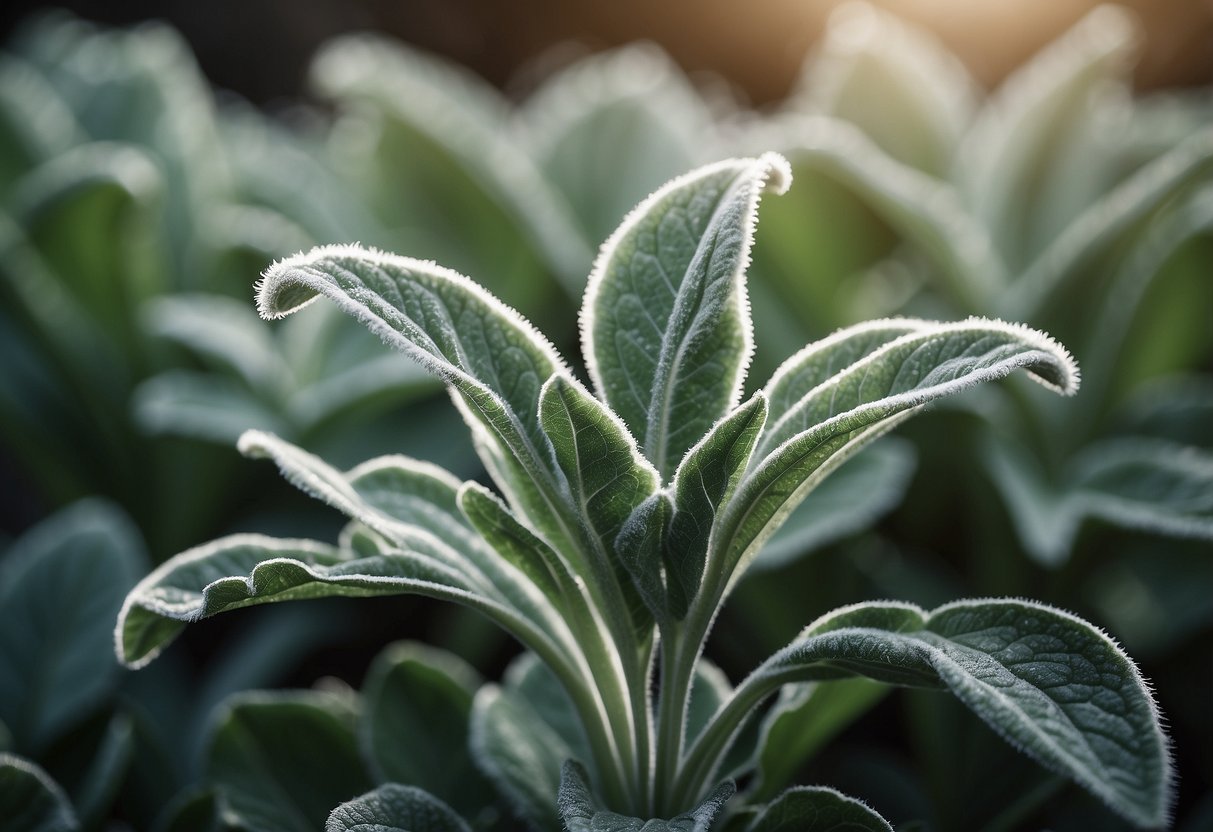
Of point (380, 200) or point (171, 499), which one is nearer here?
point (171, 499)

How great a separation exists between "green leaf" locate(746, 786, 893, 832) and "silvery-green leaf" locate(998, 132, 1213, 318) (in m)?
0.73

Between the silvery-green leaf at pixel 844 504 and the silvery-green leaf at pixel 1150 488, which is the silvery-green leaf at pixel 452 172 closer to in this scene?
the silvery-green leaf at pixel 844 504

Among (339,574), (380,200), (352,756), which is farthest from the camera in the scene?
(380,200)

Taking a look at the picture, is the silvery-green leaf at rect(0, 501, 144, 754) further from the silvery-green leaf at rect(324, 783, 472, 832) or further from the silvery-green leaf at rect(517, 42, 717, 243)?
the silvery-green leaf at rect(517, 42, 717, 243)

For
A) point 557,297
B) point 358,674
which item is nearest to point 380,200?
point 557,297

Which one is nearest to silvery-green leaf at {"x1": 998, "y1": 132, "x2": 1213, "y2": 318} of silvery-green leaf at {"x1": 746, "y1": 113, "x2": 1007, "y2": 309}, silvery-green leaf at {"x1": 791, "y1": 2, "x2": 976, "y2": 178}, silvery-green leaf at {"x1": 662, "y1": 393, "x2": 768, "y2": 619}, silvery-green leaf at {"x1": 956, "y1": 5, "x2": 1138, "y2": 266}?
silvery-green leaf at {"x1": 746, "y1": 113, "x2": 1007, "y2": 309}

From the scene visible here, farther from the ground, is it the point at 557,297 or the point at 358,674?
the point at 557,297

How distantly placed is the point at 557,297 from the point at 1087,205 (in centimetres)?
69

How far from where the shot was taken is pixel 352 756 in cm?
87

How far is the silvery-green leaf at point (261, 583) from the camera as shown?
0.59 metres

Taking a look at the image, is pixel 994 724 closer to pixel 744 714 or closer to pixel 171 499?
pixel 744 714

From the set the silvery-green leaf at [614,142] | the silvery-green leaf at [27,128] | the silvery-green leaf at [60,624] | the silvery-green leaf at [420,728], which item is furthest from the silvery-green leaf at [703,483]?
the silvery-green leaf at [27,128]

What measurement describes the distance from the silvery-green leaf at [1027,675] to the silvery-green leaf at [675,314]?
0.15m

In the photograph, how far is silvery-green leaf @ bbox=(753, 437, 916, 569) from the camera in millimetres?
964
